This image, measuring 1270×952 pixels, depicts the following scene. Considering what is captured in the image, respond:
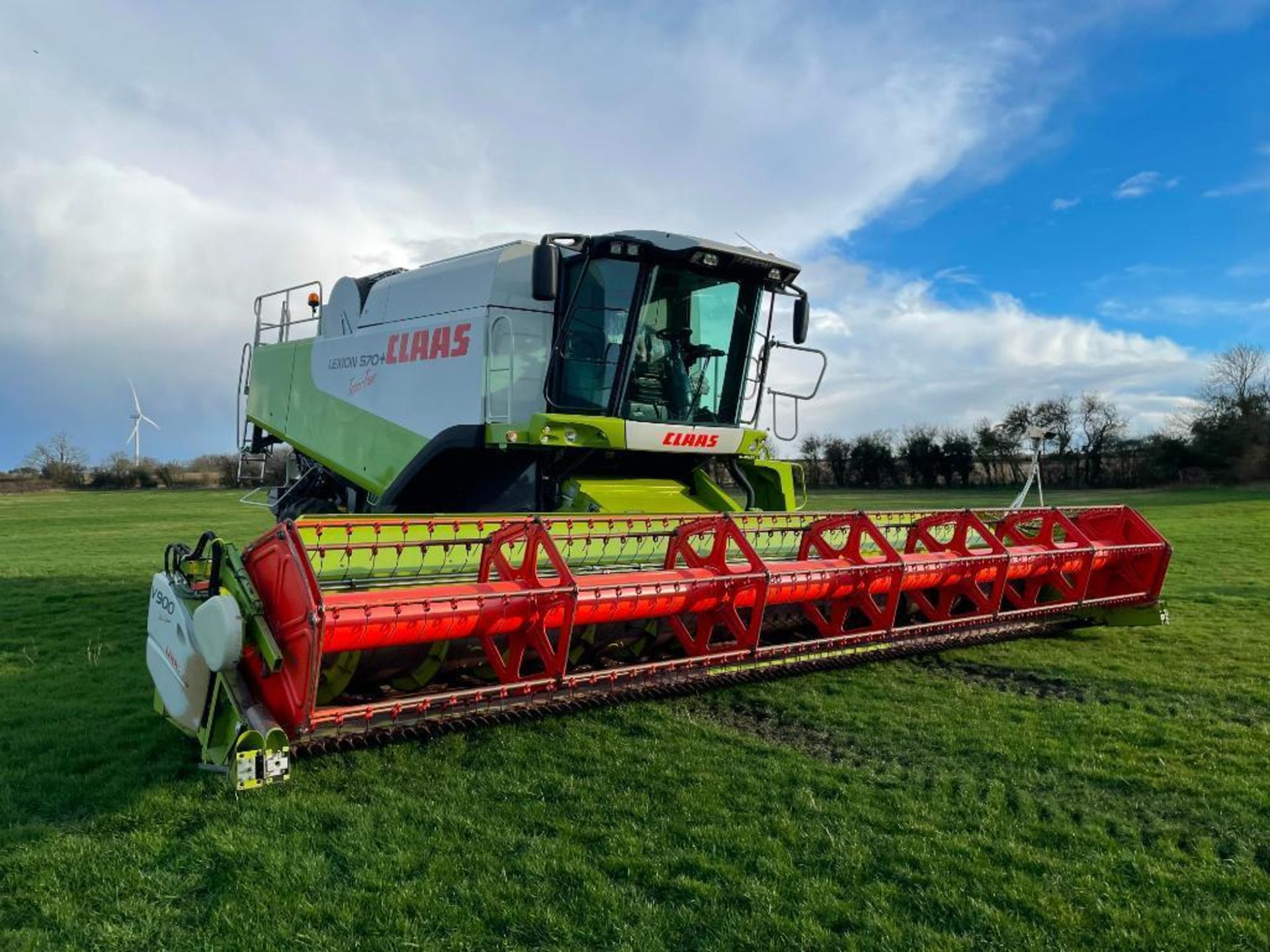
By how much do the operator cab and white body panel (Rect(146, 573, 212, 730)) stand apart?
10.9ft

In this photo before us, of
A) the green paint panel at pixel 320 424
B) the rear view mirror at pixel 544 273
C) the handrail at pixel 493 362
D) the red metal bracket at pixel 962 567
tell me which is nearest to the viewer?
the red metal bracket at pixel 962 567

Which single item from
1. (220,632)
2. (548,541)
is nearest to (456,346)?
(548,541)

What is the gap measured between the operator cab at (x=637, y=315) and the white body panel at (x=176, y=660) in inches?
130

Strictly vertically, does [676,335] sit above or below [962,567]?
above

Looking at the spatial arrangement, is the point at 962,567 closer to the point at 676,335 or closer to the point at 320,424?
the point at 676,335

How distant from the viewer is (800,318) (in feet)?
25.6

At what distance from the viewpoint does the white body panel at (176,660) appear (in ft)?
12.3

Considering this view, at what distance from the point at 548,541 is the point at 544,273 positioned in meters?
2.73

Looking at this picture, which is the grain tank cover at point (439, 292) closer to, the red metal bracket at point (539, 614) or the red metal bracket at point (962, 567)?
the red metal bracket at point (539, 614)

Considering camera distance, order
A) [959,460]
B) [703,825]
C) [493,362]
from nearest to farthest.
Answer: [703,825]
[493,362]
[959,460]

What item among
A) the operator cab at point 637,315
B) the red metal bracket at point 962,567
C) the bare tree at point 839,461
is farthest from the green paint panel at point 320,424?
the bare tree at point 839,461

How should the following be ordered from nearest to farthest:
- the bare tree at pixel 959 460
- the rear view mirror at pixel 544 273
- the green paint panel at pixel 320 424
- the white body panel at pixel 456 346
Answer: the rear view mirror at pixel 544 273 < the white body panel at pixel 456 346 < the green paint panel at pixel 320 424 < the bare tree at pixel 959 460

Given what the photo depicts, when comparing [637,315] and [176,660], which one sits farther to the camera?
[637,315]

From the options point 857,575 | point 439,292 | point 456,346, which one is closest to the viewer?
point 857,575
